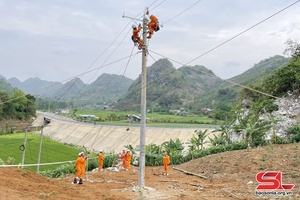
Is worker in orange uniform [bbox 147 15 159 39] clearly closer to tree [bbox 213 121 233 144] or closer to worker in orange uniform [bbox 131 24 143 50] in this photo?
worker in orange uniform [bbox 131 24 143 50]

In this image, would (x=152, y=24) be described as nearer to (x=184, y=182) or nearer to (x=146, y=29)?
(x=146, y=29)

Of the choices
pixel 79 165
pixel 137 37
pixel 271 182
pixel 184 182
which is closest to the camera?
pixel 271 182

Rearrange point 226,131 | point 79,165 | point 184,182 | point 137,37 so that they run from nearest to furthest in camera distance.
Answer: point 137,37, point 79,165, point 184,182, point 226,131

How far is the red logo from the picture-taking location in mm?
9875

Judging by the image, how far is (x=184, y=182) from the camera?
12547 millimetres

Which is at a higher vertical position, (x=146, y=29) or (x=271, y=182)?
(x=146, y=29)

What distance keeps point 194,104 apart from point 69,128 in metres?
47.3

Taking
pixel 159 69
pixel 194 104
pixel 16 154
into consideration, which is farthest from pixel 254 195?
pixel 159 69

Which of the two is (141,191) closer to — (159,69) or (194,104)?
(194,104)

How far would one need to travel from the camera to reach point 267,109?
890 inches

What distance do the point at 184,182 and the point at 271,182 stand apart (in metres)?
3.58

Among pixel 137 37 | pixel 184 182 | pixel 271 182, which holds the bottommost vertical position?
pixel 184 182

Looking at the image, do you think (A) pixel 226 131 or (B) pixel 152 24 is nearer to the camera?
(B) pixel 152 24

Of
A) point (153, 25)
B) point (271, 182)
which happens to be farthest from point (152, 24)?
point (271, 182)
